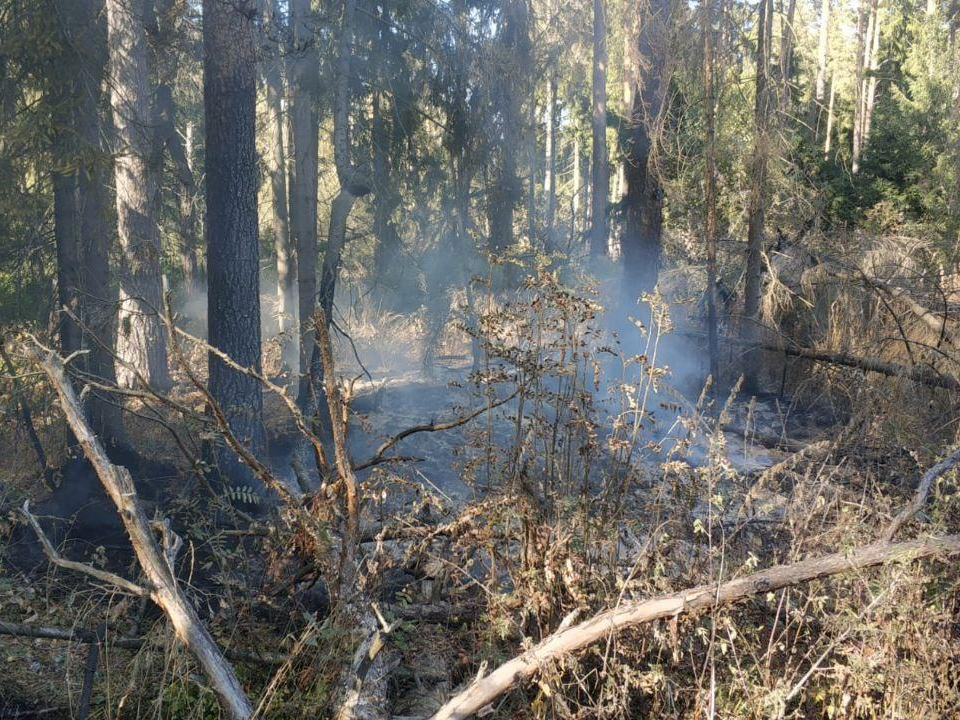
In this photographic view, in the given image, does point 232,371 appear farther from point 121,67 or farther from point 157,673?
point 121,67

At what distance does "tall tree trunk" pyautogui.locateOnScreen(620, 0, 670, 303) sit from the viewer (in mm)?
11188

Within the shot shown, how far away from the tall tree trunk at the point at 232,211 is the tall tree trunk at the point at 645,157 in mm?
5191

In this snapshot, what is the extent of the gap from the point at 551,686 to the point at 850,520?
2136mm

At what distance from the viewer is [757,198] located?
38.9 feet

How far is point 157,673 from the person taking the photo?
445 cm

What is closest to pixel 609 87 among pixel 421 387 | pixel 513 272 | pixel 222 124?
pixel 513 272

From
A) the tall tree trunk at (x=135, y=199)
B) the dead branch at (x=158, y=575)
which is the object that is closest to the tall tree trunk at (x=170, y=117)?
the tall tree trunk at (x=135, y=199)

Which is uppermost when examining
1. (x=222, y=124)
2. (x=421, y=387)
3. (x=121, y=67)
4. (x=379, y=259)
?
(x=121, y=67)

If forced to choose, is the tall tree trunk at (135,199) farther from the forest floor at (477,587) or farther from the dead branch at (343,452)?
the dead branch at (343,452)

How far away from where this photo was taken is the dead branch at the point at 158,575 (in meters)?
3.95

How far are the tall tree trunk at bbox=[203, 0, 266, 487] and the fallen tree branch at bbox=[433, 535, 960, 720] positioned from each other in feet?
17.5

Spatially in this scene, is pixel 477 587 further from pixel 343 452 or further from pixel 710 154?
pixel 710 154

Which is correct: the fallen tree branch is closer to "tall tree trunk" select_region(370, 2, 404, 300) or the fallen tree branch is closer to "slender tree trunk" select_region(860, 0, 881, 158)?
"tall tree trunk" select_region(370, 2, 404, 300)

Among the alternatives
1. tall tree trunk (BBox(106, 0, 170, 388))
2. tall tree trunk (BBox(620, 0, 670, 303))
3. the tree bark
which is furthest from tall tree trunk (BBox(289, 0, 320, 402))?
tall tree trunk (BBox(620, 0, 670, 303))
